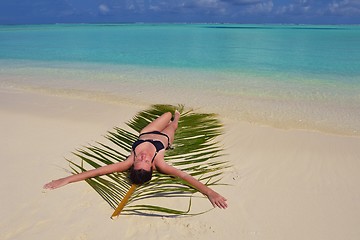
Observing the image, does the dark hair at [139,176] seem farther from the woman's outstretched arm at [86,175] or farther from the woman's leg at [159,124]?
the woman's leg at [159,124]

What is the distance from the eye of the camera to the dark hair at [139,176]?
3223 millimetres

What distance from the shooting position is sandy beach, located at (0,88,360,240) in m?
2.81

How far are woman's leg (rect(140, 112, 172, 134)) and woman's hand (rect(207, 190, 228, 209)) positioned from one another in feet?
4.89

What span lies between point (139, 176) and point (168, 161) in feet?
2.64

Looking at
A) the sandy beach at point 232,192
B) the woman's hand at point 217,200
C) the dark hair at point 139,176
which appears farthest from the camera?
the dark hair at point 139,176

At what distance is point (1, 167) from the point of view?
3877mm

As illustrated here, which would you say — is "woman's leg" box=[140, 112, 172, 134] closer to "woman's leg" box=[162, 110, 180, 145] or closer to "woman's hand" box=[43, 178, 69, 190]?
"woman's leg" box=[162, 110, 180, 145]

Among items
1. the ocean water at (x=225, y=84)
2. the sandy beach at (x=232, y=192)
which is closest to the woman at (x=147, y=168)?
the sandy beach at (x=232, y=192)

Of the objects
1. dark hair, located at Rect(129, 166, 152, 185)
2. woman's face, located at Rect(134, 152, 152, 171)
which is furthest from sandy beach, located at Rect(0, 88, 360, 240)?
woman's face, located at Rect(134, 152, 152, 171)

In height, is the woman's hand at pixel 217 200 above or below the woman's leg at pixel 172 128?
below

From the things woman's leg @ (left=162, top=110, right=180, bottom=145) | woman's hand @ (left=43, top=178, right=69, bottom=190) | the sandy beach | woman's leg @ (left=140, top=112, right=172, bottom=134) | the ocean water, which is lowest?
the ocean water

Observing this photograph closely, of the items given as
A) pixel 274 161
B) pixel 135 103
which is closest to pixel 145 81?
pixel 135 103

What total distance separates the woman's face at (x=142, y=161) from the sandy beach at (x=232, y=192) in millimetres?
473

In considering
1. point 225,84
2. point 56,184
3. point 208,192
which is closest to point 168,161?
point 208,192
